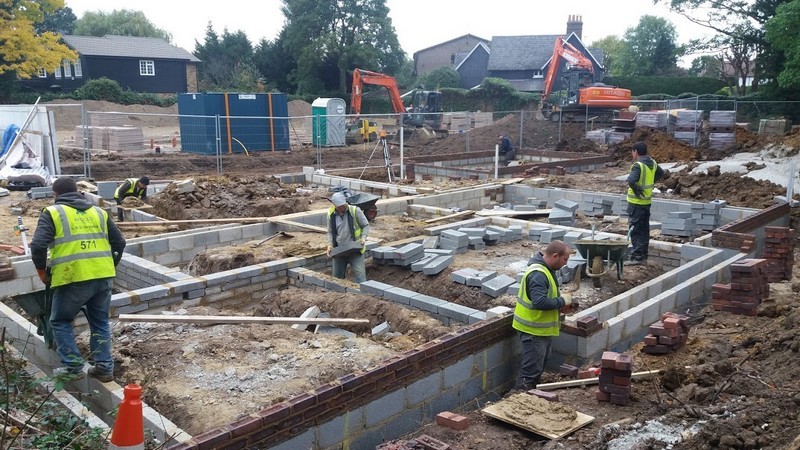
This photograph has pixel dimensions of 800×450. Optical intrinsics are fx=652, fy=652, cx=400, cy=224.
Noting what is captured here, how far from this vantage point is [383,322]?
273 inches

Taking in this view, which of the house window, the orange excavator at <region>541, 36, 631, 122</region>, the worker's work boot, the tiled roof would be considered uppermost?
the tiled roof

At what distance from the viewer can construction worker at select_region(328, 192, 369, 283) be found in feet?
26.3

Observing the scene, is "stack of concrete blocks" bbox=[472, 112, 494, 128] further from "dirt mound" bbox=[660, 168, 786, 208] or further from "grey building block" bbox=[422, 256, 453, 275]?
"grey building block" bbox=[422, 256, 453, 275]

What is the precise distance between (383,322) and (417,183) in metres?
9.93

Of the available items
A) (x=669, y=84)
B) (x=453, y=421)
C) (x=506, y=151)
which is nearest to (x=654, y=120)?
(x=506, y=151)

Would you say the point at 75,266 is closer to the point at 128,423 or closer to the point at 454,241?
the point at 128,423

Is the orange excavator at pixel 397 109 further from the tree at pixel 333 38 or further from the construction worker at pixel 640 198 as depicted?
the construction worker at pixel 640 198

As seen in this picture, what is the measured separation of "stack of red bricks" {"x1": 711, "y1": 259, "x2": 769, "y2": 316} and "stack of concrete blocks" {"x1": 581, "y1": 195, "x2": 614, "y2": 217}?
5815 millimetres

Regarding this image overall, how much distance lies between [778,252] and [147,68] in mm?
42798

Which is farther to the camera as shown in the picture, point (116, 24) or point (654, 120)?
point (116, 24)

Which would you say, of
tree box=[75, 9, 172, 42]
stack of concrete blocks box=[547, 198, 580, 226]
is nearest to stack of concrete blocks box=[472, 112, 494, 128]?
stack of concrete blocks box=[547, 198, 580, 226]

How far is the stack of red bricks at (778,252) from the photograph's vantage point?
879cm

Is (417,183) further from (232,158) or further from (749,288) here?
(749,288)

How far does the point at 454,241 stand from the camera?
9.81m
